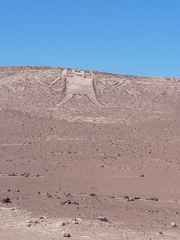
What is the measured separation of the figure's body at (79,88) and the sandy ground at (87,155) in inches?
3.2

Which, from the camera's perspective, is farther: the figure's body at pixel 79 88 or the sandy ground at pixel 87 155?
the figure's body at pixel 79 88

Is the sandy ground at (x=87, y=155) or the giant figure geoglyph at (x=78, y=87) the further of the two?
the giant figure geoglyph at (x=78, y=87)

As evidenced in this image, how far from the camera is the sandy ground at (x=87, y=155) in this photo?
36.1ft

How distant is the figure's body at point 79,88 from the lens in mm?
40703

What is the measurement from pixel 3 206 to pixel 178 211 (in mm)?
4641

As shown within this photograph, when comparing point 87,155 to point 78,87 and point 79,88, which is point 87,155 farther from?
point 78,87

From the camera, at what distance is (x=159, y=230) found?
34.2ft

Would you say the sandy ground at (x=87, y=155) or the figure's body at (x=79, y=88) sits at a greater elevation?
the figure's body at (x=79, y=88)

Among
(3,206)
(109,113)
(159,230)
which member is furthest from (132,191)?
(109,113)

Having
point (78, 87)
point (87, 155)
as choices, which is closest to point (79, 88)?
point (78, 87)

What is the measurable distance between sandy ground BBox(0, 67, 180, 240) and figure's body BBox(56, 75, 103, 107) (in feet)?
0.27

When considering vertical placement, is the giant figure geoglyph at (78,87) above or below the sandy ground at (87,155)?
above

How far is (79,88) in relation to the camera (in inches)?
1666

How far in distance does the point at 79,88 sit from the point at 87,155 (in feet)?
48.0
